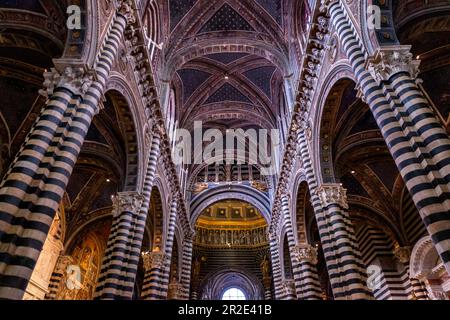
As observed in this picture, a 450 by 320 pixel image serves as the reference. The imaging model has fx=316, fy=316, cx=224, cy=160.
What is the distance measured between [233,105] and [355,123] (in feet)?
39.6

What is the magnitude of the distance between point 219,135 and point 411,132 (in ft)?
74.1

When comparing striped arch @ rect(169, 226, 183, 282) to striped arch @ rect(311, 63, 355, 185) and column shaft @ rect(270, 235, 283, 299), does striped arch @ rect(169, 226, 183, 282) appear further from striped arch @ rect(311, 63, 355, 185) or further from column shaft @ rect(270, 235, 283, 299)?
striped arch @ rect(311, 63, 355, 185)

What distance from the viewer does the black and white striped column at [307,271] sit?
1535 centimetres

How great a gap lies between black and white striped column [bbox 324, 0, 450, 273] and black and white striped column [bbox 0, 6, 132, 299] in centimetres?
752

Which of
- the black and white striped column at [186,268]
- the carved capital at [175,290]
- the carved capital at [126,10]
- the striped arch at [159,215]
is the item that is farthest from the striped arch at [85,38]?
the black and white striped column at [186,268]

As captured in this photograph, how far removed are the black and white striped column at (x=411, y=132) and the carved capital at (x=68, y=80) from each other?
24.7 ft

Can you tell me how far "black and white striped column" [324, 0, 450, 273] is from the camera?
6219mm

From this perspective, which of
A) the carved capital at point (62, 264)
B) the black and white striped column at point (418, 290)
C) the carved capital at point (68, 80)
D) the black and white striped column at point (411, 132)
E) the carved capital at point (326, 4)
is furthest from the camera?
the carved capital at point (62, 264)

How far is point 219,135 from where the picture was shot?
2911cm

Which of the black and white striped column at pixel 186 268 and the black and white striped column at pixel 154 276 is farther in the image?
the black and white striped column at pixel 186 268

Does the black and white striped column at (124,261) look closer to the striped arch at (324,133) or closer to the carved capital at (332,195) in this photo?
the carved capital at (332,195)

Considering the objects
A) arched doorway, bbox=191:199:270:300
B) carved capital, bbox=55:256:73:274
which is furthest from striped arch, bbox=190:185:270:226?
carved capital, bbox=55:256:73:274

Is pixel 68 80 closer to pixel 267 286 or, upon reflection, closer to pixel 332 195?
pixel 332 195

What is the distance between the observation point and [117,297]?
35.8ft
